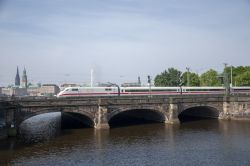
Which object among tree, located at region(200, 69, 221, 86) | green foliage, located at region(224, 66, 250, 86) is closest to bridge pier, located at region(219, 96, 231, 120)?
green foliage, located at region(224, 66, 250, 86)

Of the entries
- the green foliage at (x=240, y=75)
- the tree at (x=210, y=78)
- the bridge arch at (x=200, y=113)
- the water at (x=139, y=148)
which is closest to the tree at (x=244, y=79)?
the green foliage at (x=240, y=75)

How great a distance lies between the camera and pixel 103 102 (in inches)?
2308

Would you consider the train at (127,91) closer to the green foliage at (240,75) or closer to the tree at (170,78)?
the green foliage at (240,75)

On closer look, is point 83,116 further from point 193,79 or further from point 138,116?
point 193,79

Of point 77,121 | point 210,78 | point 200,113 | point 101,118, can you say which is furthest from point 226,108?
point 210,78

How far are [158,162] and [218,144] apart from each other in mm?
12195

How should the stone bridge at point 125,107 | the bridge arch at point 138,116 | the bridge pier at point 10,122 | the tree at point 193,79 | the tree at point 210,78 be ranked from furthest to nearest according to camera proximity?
the tree at point 193,79 → the tree at point 210,78 → the bridge arch at point 138,116 → the stone bridge at point 125,107 → the bridge pier at point 10,122

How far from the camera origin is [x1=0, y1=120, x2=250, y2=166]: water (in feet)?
121

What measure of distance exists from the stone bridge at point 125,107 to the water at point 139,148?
3.91 metres

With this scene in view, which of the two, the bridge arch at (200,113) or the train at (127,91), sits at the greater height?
the train at (127,91)

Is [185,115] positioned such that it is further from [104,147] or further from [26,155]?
[26,155]

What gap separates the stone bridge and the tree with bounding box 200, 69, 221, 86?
51.1 meters

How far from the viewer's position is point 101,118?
192 ft

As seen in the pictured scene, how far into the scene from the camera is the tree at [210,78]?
129125 mm
